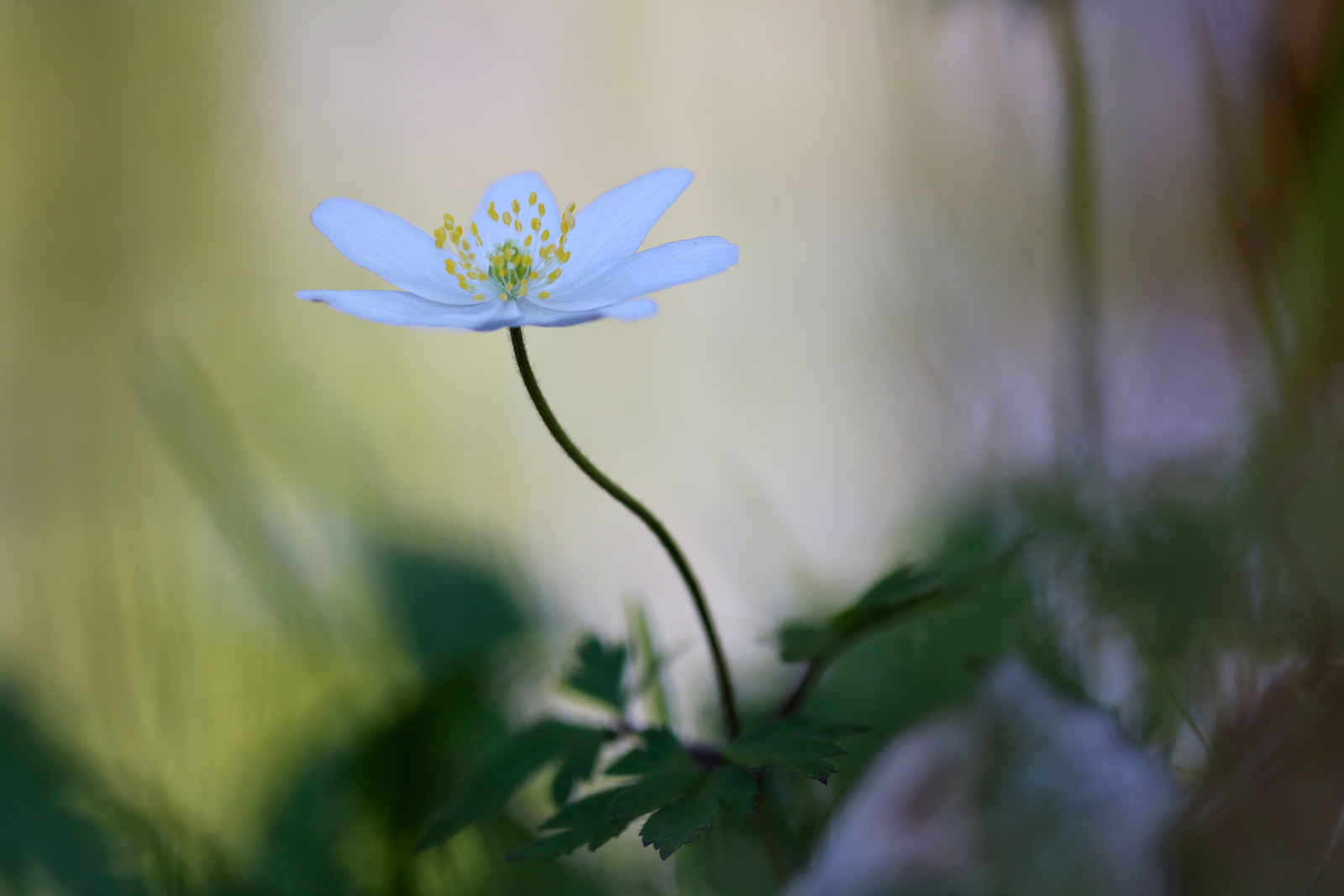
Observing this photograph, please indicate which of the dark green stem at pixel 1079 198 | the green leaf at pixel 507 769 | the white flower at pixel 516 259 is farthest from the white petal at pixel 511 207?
the dark green stem at pixel 1079 198

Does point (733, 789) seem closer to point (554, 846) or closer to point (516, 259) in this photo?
point (554, 846)

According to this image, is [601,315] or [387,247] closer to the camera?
[601,315]

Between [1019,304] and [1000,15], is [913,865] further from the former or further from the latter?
[1000,15]

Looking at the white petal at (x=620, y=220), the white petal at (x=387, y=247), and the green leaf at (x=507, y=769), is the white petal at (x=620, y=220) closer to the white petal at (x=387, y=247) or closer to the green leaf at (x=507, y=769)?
the white petal at (x=387, y=247)

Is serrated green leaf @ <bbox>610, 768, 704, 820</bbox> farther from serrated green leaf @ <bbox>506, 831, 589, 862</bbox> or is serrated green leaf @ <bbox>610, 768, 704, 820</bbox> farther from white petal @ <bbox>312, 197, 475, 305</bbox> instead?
white petal @ <bbox>312, 197, 475, 305</bbox>

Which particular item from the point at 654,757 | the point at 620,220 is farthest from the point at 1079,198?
the point at 654,757

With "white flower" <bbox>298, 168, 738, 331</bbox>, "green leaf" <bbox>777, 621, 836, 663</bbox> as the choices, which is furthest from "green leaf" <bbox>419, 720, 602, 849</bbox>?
"white flower" <bbox>298, 168, 738, 331</bbox>
